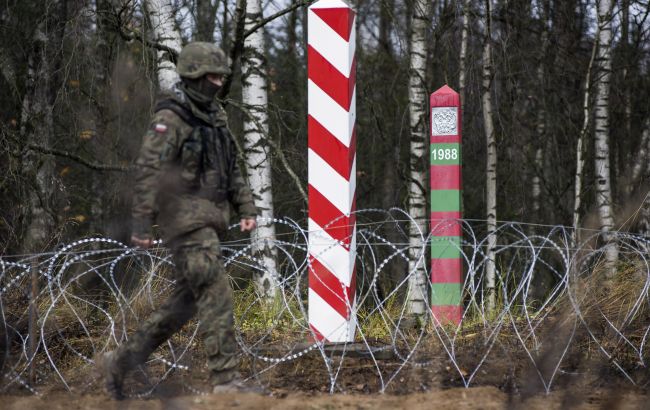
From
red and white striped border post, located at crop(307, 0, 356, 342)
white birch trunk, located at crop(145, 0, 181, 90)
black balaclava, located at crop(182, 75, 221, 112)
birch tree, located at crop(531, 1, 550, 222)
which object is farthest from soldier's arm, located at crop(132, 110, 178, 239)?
birch tree, located at crop(531, 1, 550, 222)

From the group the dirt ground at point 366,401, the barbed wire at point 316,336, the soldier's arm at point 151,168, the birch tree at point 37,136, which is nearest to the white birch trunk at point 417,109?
the barbed wire at point 316,336

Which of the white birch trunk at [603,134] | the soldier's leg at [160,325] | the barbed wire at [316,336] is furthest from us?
the white birch trunk at [603,134]

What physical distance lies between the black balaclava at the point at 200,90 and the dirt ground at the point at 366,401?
5.46 feet

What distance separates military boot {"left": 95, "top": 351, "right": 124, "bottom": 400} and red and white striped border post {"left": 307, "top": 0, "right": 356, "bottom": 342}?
5.48ft

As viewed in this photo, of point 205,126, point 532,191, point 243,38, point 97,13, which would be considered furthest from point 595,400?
point 532,191

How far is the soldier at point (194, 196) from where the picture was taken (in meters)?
5.95

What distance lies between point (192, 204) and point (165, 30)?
165 inches

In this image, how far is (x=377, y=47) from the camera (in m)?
21.3

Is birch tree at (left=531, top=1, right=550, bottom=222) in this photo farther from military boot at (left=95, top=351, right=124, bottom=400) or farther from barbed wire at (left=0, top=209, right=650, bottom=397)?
military boot at (left=95, top=351, right=124, bottom=400)

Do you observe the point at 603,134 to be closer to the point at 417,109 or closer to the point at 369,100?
the point at 369,100

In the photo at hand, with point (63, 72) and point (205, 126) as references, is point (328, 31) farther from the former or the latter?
point (63, 72)

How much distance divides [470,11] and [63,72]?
4913 millimetres

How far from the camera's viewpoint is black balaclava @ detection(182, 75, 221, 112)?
6.14 metres

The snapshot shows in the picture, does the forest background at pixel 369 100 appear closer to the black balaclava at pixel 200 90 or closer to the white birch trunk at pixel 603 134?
the white birch trunk at pixel 603 134
